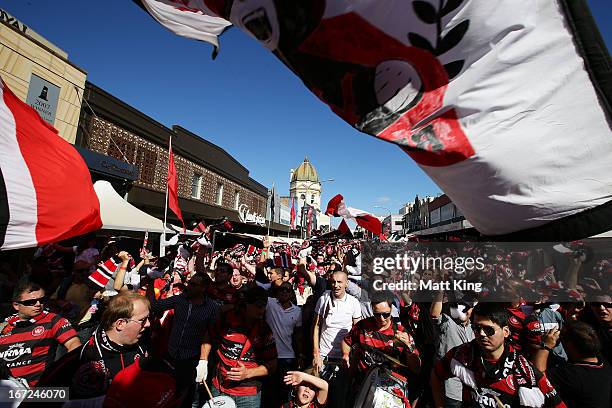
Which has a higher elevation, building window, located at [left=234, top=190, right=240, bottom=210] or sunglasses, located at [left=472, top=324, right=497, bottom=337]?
building window, located at [left=234, top=190, right=240, bottom=210]

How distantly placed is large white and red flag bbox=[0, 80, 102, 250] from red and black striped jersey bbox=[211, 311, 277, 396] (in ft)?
6.47

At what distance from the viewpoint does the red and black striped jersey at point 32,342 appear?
10.2 ft

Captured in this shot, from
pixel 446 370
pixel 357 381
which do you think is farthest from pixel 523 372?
pixel 357 381

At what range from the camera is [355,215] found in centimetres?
1272

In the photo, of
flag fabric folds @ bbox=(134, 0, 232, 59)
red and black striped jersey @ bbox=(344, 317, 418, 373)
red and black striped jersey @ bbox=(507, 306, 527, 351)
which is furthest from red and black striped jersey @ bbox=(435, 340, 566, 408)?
flag fabric folds @ bbox=(134, 0, 232, 59)

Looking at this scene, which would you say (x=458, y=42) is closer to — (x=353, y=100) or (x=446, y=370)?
(x=353, y=100)

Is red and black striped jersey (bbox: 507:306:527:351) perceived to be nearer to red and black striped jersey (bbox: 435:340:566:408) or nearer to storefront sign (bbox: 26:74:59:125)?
red and black striped jersey (bbox: 435:340:566:408)

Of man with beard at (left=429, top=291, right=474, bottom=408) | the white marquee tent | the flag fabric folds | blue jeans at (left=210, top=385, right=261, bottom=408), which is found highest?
the flag fabric folds

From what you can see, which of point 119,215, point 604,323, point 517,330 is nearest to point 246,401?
point 517,330

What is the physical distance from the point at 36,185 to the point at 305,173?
10486cm

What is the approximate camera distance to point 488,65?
1.41 metres

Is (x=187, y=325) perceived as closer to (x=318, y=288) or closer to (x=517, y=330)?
(x=318, y=288)

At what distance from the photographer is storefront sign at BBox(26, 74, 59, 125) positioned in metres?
10.5

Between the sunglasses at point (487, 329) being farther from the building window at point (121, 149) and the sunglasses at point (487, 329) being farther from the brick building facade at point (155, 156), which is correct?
the building window at point (121, 149)
